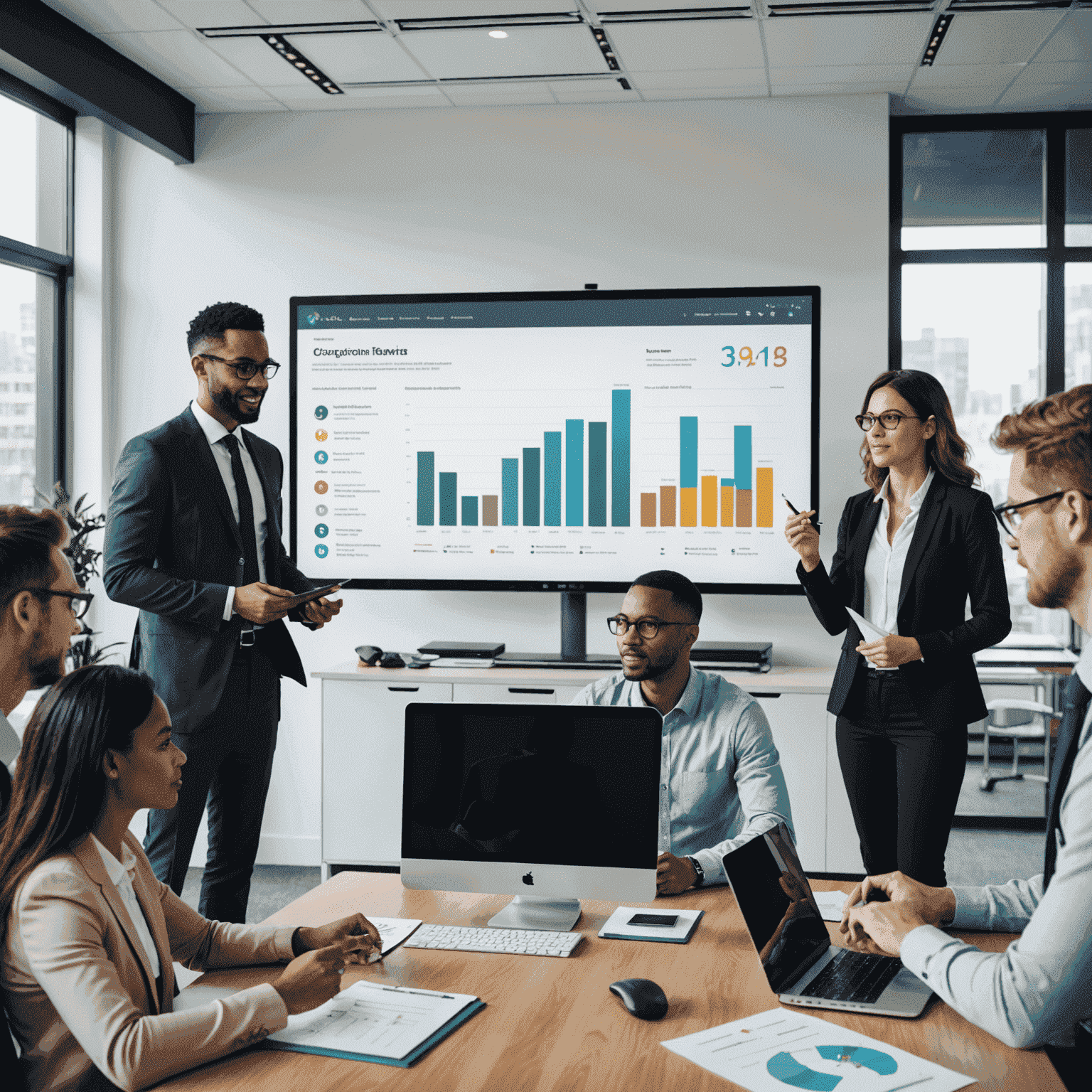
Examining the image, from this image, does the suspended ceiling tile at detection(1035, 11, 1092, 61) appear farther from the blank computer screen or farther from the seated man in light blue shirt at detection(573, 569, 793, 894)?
the blank computer screen

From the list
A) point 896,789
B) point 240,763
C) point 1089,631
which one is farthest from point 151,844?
point 1089,631

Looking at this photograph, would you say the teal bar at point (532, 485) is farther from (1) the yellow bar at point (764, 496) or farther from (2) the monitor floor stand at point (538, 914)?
(2) the monitor floor stand at point (538, 914)

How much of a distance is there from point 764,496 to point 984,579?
1131 millimetres

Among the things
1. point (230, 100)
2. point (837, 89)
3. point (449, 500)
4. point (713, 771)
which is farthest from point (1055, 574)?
point (230, 100)

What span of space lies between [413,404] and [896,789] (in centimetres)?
224

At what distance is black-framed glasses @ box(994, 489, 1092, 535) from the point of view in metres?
1.34

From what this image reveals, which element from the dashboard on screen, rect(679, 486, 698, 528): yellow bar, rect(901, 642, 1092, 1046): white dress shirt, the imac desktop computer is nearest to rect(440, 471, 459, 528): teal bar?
the dashboard on screen

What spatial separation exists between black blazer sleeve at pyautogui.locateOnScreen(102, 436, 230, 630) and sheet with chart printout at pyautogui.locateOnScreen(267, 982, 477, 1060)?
124 centimetres

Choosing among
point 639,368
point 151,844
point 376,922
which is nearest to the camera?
point 376,922

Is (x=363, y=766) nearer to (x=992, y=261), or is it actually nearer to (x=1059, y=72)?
(x=992, y=261)

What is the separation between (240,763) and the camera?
103 inches

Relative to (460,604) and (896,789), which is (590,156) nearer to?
(460,604)

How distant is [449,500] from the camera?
3949mm

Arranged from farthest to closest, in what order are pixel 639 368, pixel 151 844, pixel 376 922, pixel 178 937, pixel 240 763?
1. pixel 639 368
2. pixel 240 763
3. pixel 151 844
4. pixel 376 922
5. pixel 178 937
